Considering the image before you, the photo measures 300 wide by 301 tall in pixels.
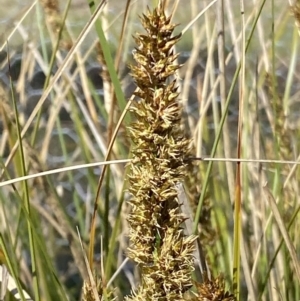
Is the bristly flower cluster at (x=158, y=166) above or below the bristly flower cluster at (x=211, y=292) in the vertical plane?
above

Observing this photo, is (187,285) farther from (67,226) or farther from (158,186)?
(67,226)

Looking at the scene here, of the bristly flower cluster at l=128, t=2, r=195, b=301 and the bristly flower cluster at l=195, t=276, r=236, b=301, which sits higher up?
the bristly flower cluster at l=128, t=2, r=195, b=301

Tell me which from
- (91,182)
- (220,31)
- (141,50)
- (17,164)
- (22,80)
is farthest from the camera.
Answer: (22,80)

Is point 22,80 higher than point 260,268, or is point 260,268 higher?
point 22,80

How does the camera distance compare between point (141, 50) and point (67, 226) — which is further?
point (67, 226)

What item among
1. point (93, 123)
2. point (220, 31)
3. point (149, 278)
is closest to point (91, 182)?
point (93, 123)

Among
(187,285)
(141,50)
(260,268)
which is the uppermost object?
(141,50)

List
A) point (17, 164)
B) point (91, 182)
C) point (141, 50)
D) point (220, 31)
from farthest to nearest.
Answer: point (91, 182), point (17, 164), point (220, 31), point (141, 50)
